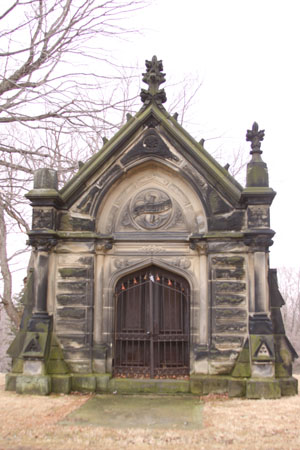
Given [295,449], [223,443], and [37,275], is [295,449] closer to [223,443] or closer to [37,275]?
[223,443]

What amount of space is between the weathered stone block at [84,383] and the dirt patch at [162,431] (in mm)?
977

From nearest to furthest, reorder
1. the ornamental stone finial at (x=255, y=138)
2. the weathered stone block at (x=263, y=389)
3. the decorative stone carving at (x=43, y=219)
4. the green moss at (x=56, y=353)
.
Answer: the weathered stone block at (x=263, y=389)
the green moss at (x=56, y=353)
the decorative stone carving at (x=43, y=219)
the ornamental stone finial at (x=255, y=138)

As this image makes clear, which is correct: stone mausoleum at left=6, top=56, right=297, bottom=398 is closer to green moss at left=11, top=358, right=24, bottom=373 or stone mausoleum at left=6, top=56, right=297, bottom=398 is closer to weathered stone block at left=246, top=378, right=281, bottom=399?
green moss at left=11, top=358, right=24, bottom=373

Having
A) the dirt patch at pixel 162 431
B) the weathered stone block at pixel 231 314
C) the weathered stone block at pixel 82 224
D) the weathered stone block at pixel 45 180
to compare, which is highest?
the weathered stone block at pixel 45 180

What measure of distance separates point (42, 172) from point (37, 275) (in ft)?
6.79

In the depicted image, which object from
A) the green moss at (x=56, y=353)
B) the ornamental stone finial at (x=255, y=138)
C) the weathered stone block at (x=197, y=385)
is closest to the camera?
the weathered stone block at (x=197, y=385)

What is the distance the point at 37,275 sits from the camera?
29.0 feet

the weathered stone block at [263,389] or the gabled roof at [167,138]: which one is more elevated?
the gabled roof at [167,138]

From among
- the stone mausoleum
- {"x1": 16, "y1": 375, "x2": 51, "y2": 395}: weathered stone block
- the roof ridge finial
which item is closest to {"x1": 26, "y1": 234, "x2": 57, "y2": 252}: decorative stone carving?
the stone mausoleum

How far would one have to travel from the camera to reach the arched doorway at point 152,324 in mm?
8859

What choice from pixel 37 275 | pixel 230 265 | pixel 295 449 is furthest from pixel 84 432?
pixel 230 265

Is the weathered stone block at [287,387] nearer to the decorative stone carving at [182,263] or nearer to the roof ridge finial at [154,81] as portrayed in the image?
the decorative stone carving at [182,263]

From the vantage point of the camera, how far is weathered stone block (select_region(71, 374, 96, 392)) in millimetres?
8422

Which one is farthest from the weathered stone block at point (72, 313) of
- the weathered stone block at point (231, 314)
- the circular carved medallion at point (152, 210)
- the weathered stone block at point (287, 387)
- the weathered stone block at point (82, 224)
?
the weathered stone block at point (287, 387)
